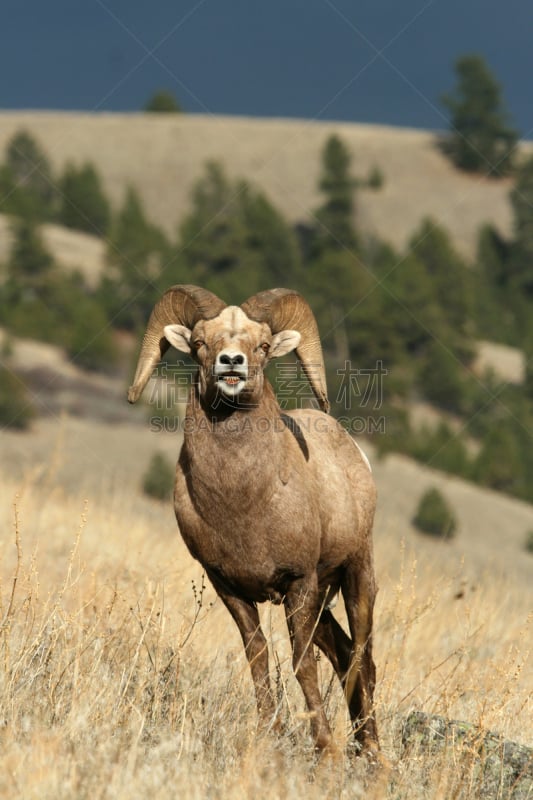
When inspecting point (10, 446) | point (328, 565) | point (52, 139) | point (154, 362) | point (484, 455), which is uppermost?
point (52, 139)

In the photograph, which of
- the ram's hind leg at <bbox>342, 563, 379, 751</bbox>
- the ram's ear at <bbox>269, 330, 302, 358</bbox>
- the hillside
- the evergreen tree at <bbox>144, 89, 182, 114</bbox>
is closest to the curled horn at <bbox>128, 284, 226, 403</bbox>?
the ram's ear at <bbox>269, 330, 302, 358</bbox>

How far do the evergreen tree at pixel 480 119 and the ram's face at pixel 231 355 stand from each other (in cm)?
9162

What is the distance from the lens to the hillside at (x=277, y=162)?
3600 inches

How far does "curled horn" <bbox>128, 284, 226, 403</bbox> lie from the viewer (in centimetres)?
596

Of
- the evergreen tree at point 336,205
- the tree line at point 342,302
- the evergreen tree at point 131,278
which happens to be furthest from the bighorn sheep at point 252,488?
the evergreen tree at point 336,205

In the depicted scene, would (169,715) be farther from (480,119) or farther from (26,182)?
(480,119)

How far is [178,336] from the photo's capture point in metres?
6.12

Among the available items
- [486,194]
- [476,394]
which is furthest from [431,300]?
[486,194]

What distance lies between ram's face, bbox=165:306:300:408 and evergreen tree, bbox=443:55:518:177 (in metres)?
91.6

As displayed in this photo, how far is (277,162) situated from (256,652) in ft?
322

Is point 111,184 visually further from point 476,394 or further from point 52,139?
point 476,394

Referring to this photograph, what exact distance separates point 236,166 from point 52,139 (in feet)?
79.9

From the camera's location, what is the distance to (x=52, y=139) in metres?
109

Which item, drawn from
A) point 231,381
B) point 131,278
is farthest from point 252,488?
point 131,278
